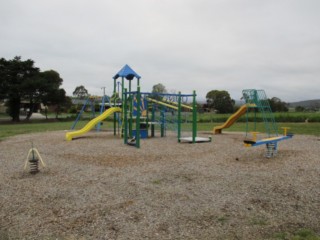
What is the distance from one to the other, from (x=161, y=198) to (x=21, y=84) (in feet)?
118

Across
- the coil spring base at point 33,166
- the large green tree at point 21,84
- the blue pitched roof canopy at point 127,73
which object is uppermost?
the large green tree at point 21,84

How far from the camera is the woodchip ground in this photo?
3922 mm

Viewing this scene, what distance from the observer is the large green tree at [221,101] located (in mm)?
62519

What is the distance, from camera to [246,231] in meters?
3.83

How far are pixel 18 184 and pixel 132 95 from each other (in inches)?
278

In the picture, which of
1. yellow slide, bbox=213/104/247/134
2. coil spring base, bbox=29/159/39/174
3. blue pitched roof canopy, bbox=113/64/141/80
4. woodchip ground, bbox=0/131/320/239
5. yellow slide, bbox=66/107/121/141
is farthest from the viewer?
yellow slide, bbox=213/104/247/134

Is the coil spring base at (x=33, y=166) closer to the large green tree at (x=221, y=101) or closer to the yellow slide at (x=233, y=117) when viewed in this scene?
the yellow slide at (x=233, y=117)

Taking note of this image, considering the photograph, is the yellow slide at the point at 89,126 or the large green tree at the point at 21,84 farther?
Result: the large green tree at the point at 21,84

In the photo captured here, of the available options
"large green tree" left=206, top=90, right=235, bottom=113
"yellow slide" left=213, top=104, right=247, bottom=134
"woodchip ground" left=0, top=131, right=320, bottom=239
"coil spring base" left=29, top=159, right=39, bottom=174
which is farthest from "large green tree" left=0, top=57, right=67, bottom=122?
"large green tree" left=206, top=90, right=235, bottom=113

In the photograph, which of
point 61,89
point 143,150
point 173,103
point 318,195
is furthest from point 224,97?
point 318,195

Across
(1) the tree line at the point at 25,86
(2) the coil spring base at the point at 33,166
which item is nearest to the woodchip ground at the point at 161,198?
(2) the coil spring base at the point at 33,166

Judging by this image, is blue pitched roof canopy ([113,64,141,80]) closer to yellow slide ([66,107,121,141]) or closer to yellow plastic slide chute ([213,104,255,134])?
yellow slide ([66,107,121,141])

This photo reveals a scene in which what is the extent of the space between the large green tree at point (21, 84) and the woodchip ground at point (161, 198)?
30410 millimetres

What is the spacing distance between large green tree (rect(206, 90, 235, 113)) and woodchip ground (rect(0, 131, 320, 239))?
2139 inches
